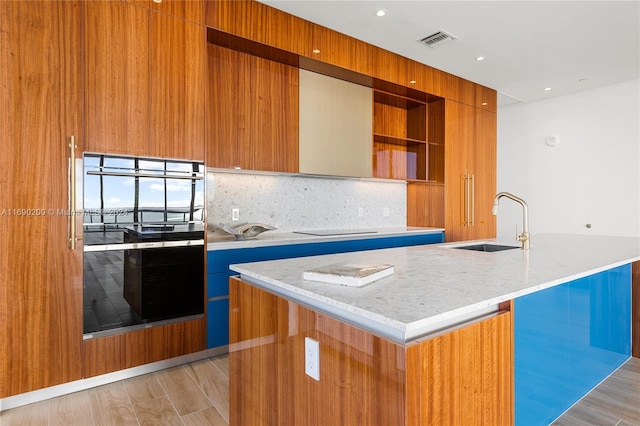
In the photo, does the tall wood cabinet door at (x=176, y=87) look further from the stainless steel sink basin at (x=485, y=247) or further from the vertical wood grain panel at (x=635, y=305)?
the vertical wood grain panel at (x=635, y=305)

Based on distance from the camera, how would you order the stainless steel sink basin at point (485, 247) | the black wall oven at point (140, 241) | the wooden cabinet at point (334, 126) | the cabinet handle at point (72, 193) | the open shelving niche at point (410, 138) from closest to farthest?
the cabinet handle at point (72, 193) → the black wall oven at point (140, 241) → the stainless steel sink basin at point (485, 247) → the wooden cabinet at point (334, 126) → the open shelving niche at point (410, 138)

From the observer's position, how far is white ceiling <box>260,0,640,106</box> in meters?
2.86

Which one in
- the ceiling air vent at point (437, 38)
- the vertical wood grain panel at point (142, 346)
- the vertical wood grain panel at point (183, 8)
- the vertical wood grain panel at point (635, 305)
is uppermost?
the ceiling air vent at point (437, 38)

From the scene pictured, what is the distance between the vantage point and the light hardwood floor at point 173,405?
186 cm

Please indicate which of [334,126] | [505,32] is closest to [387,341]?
[334,126]

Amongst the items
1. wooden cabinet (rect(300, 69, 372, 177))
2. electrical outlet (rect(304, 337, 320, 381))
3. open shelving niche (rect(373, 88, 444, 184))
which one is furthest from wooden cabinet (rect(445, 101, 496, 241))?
electrical outlet (rect(304, 337, 320, 381))

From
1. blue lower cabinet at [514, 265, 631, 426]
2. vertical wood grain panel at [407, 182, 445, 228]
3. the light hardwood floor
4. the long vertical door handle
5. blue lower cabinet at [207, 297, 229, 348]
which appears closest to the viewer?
blue lower cabinet at [514, 265, 631, 426]

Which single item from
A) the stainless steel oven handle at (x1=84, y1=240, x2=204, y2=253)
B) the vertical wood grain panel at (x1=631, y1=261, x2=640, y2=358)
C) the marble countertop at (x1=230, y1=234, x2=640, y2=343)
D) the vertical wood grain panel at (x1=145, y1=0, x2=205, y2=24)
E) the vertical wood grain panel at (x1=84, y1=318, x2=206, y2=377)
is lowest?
the vertical wood grain panel at (x1=84, y1=318, x2=206, y2=377)

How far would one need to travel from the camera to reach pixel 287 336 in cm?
124

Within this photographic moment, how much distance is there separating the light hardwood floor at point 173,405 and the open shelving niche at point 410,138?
2.67 meters

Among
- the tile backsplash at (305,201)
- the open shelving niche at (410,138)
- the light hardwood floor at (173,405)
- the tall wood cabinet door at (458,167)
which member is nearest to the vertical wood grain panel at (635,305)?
the light hardwood floor at (173,405)

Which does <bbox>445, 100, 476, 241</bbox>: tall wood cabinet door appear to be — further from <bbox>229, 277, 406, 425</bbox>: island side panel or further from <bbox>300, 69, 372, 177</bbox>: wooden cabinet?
<bbox>229, 277, 406, 425</bbox>: island side panel

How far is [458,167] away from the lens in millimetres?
4473

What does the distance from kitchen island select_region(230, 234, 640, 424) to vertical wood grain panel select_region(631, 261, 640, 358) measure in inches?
46.9
